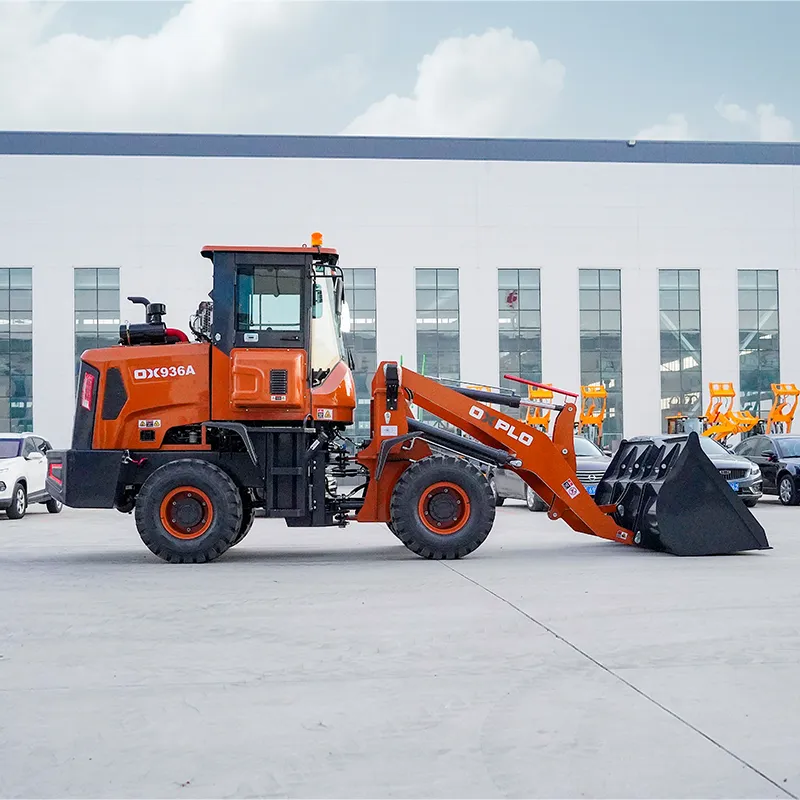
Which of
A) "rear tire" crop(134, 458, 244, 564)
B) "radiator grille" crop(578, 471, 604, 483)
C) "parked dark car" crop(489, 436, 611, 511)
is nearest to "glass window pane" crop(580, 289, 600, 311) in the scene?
"parked dark car" crop(489, 436, 611, 511)

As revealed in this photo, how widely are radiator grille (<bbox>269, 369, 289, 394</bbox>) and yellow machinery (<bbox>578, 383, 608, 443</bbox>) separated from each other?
2839cm

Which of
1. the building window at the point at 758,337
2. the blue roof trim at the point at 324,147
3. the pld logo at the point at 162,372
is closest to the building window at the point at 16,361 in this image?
the blue roof trim at the point at 324,147

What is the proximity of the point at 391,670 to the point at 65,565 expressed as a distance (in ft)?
22.3

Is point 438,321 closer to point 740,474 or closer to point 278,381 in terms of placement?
point 740,474

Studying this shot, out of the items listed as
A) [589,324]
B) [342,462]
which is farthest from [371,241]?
[342,462]

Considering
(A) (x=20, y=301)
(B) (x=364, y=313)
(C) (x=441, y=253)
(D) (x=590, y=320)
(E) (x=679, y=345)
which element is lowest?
(E) (x=679, y=345)

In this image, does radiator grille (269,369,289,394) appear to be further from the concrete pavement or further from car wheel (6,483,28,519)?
car wheel (6,483,28,519)

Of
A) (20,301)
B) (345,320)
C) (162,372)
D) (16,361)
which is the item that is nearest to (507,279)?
(20,301)

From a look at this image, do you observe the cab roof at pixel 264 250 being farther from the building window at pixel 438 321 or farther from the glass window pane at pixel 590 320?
the glass window pane at pixel 590 320

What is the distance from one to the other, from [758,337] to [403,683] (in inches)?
1773

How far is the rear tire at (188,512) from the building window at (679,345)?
37.6m

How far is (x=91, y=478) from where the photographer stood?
1211cm

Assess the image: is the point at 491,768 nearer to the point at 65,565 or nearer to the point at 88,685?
the point at 88,685

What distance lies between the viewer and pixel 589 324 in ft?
153
